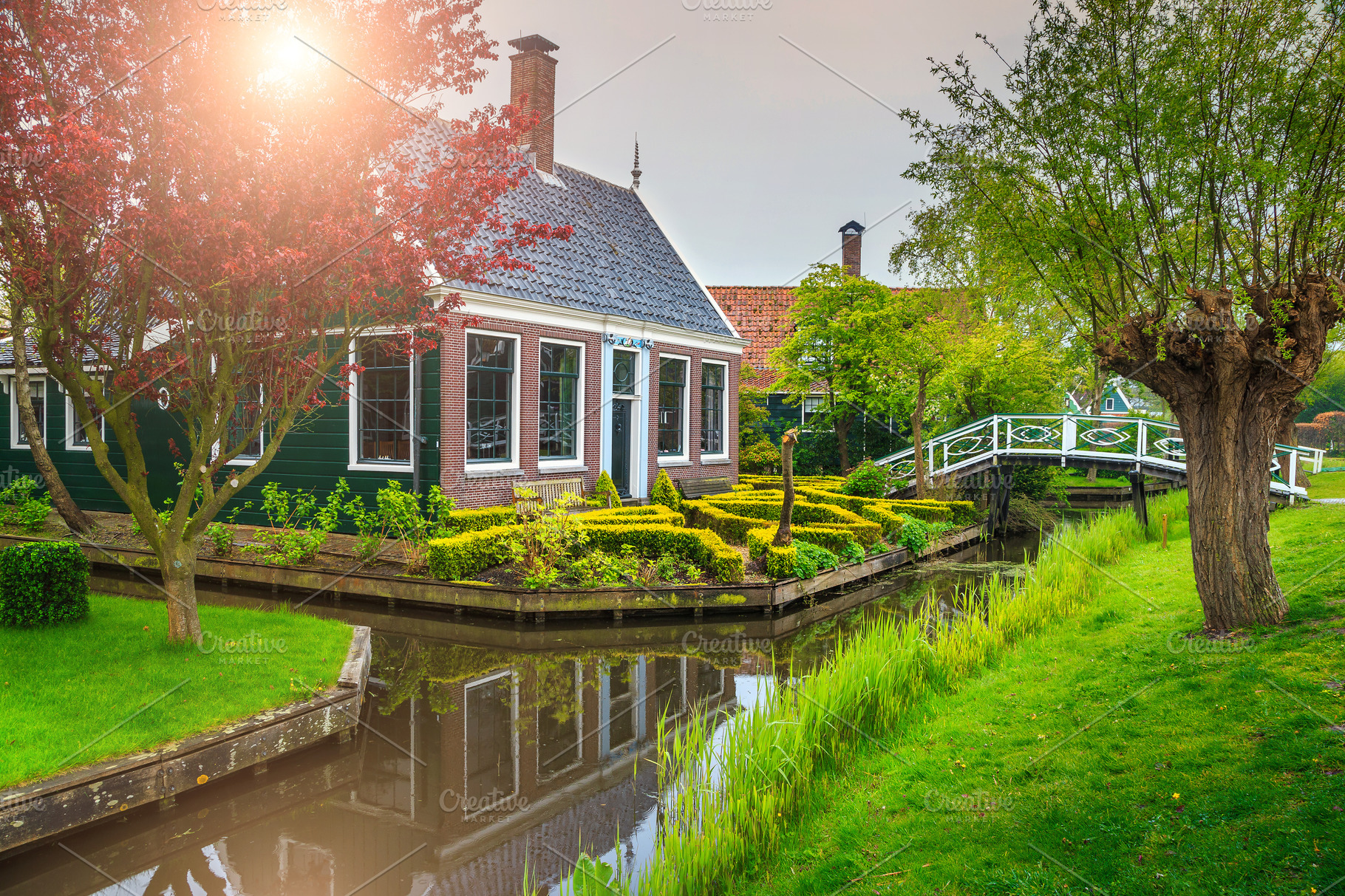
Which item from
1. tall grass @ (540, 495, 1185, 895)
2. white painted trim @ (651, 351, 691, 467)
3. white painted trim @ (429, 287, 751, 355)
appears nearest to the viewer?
tall grass @ (540, 495, 1185, 895)

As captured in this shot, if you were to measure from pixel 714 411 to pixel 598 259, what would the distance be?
4.67 m

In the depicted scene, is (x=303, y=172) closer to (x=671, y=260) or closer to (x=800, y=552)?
(x=800, y=552)

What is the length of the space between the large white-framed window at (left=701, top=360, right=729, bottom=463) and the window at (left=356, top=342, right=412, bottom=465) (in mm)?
7487

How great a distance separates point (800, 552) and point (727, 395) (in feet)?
26.2

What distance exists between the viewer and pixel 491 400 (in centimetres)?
1247

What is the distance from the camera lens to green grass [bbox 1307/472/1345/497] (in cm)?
1667

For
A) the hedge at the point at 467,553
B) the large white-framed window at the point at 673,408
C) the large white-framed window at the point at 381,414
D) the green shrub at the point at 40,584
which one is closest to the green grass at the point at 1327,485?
the large white-framed window at the point at 673,408

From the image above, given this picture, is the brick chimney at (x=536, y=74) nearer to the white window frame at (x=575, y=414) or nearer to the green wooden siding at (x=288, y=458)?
the white window frame at (x=575, y=414)

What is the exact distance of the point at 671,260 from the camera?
740 inches

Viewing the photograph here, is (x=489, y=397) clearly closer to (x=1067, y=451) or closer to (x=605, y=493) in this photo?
(x=605, y=493)

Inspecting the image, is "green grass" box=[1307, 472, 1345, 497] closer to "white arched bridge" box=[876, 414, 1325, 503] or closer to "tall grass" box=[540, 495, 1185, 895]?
"white arched bridge" box=[876, 414, 1325, 503]

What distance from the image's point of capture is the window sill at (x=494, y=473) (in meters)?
12.0

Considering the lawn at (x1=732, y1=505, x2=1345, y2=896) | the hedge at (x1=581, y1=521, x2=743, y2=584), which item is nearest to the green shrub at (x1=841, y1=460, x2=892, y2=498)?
the hedge at (x1=581, y1=521, x2=743, y2=584)

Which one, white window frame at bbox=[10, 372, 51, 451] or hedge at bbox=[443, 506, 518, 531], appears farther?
white window frame at bbox=[10, 372, 51, 451]
